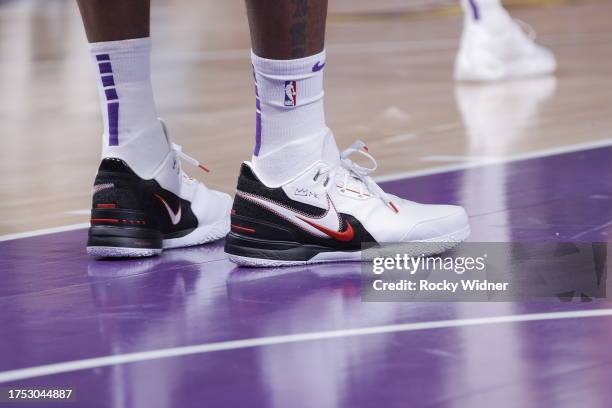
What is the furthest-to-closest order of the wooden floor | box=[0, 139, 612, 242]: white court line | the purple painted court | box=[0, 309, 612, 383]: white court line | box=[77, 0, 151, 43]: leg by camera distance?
1. the wooden floor
2. box=[0, 139, 612, 242]: white court line
3. box=[77, 0, 151, 43]: leg
4. box=[0, 309, 612, 383]: white court line
5. the purple painted court

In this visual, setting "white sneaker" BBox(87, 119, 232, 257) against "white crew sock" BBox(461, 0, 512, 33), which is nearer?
"white sneaker" BBox(87, 119, 232, 257)

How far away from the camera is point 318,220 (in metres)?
1.85

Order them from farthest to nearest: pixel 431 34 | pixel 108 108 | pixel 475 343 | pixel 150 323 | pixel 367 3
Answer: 1. pixel 367 3
2. pixel 431 34
3. pixel 108 108
4. pixel 150 323
5. pixel 475 343

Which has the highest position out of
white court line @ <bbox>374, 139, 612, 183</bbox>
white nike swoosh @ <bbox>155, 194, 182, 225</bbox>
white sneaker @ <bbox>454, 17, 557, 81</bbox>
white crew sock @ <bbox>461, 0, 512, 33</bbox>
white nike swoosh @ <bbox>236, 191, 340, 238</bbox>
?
white nike swoosh @ <bbox>236, 191, 340, 238</bbox>

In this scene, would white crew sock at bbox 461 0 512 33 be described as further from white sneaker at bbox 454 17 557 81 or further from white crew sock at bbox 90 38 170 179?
white crew sock at bbox 90 38 170 179

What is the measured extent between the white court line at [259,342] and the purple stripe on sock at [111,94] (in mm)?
613

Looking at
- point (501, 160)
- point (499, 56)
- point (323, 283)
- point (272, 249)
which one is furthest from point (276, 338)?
point (499, 56)

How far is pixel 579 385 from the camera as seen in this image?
1265mm

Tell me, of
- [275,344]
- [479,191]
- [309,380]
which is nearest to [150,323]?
[275,344]

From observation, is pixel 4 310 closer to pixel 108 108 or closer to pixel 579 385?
pixel 108 108

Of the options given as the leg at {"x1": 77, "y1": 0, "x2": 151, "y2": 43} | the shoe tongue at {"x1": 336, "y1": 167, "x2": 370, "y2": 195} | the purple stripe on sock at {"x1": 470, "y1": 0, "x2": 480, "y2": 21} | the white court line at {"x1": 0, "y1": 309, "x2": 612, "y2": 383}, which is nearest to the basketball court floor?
the white court line at {"x1": 0, "y1": 309, "x2": 612, "y2": 383}

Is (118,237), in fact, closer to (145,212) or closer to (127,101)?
(145,212)

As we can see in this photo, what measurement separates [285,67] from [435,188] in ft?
2.13

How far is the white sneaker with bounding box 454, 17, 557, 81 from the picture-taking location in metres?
4.23
